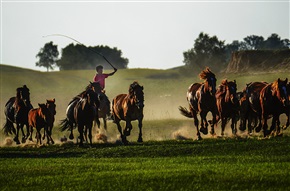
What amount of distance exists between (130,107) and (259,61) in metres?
67.2

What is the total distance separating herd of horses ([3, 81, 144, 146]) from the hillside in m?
57.5

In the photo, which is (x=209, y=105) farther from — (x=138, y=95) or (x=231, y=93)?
(x=138, y=95)

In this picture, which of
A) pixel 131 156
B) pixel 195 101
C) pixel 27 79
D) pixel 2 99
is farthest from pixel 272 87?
pixel 27 79

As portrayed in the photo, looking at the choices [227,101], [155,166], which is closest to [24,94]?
[227,101]

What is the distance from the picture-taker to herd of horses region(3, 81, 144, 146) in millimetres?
34688

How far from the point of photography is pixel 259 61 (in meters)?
101

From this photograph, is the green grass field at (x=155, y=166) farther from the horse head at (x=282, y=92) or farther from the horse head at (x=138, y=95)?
the horse head at (x=138, y=95)

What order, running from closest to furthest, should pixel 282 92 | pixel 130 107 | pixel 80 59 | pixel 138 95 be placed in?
pixel 282 92 → pixel 138 95 → pixel 130 107 → pixel 80 59

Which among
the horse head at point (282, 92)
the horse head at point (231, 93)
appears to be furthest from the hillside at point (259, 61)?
the horse head at point (282, 92)

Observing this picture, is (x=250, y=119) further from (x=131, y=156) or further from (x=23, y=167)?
(x=23, y=167)

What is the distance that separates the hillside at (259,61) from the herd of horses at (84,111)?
5750 cm

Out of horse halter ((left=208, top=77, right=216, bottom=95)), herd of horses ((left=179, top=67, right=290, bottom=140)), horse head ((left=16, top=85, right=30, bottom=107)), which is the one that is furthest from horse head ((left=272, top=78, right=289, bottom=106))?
horse head ((left=16, top=85, right=30, bottom=107))

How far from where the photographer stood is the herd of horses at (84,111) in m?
34.7

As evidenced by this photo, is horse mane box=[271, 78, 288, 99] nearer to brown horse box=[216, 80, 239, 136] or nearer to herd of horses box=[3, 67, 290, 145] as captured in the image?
herd of horses box=[3, 67, 290, 145]
